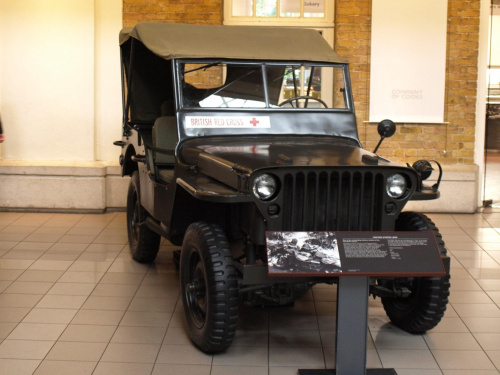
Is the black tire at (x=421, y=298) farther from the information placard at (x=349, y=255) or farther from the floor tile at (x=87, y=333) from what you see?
the floor tile at (x=87, y=333)

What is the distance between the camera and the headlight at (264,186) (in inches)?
162

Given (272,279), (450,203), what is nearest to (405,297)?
(272,279)

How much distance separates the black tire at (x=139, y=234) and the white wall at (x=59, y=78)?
2.32 meters

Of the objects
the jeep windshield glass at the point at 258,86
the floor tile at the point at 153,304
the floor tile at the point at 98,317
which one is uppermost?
the jeep windshield glass at the point at 258,86

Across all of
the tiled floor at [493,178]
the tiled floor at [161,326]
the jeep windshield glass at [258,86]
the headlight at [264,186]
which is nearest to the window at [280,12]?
the tiled floor at [493,178]

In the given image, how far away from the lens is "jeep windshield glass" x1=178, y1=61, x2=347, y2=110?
534cm

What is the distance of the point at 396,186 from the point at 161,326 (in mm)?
1750

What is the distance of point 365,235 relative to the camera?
4.07 meters

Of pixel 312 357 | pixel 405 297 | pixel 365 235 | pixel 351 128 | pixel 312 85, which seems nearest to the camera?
pixel 365 235

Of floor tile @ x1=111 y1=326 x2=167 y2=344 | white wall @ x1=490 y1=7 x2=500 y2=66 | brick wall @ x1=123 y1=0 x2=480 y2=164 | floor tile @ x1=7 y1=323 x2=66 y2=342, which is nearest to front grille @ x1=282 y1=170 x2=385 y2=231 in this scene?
floor tile @ x1=111 y1=326 x2=167 y2=344

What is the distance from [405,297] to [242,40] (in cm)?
216

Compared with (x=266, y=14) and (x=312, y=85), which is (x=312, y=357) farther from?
(x=266, y=14)

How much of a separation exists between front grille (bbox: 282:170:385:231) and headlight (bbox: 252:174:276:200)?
0.21ft

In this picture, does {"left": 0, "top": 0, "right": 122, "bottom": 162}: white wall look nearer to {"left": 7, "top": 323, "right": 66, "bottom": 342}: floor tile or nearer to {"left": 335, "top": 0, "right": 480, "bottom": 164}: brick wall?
{"left": 335, "top": 0, "right": 480, "bottom": 164}: brick wall
